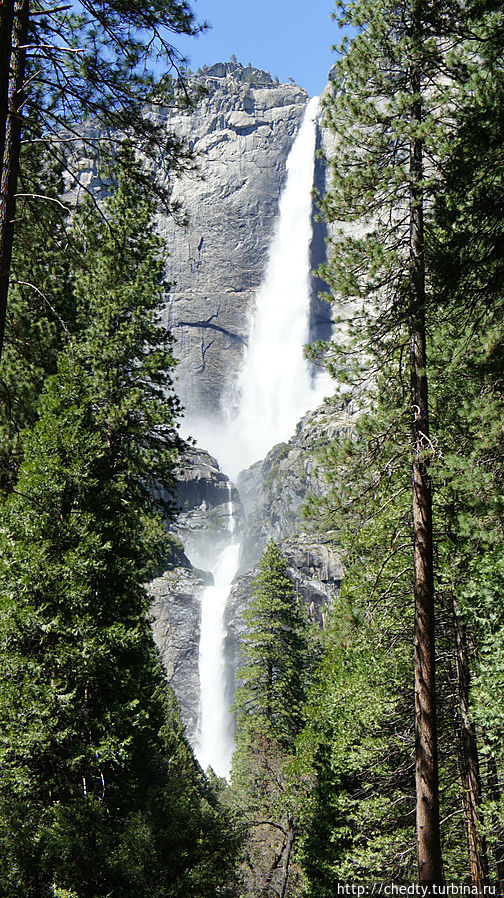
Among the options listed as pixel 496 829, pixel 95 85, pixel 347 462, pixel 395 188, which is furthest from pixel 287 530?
pixel 95 85

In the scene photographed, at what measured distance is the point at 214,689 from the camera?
61.9 m

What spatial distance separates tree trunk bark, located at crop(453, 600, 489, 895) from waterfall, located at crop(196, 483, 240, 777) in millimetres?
47764

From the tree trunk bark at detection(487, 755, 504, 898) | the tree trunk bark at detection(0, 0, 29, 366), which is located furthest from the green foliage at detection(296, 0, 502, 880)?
the tree trunk bark at detection(0, 0, 29, 366)

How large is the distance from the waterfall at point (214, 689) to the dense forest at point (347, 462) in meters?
48.0

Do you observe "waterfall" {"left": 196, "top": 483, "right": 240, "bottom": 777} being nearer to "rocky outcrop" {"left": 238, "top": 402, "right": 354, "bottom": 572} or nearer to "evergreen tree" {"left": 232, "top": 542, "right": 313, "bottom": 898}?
"rocky outcrop" {"left": 238, "top": 402, "right": 354, "bottom": 572}

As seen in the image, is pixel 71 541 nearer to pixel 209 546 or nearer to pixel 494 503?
pixel 494 503

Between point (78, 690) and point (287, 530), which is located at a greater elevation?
point (287, 530)

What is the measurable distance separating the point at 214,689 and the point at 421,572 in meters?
59.6

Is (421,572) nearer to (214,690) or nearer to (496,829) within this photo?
(496,829)

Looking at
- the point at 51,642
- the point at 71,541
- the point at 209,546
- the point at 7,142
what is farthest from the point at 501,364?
the point at 209,546

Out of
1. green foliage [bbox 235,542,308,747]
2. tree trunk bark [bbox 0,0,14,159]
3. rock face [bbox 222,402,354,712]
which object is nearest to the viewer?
tree trunk bark [bbox 0,0,14,159]

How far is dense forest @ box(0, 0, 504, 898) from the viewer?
234 inches

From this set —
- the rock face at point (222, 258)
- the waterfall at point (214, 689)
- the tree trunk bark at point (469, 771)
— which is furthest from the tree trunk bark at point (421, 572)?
the rock face at point (222, 258)

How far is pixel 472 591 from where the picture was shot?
796 cm
